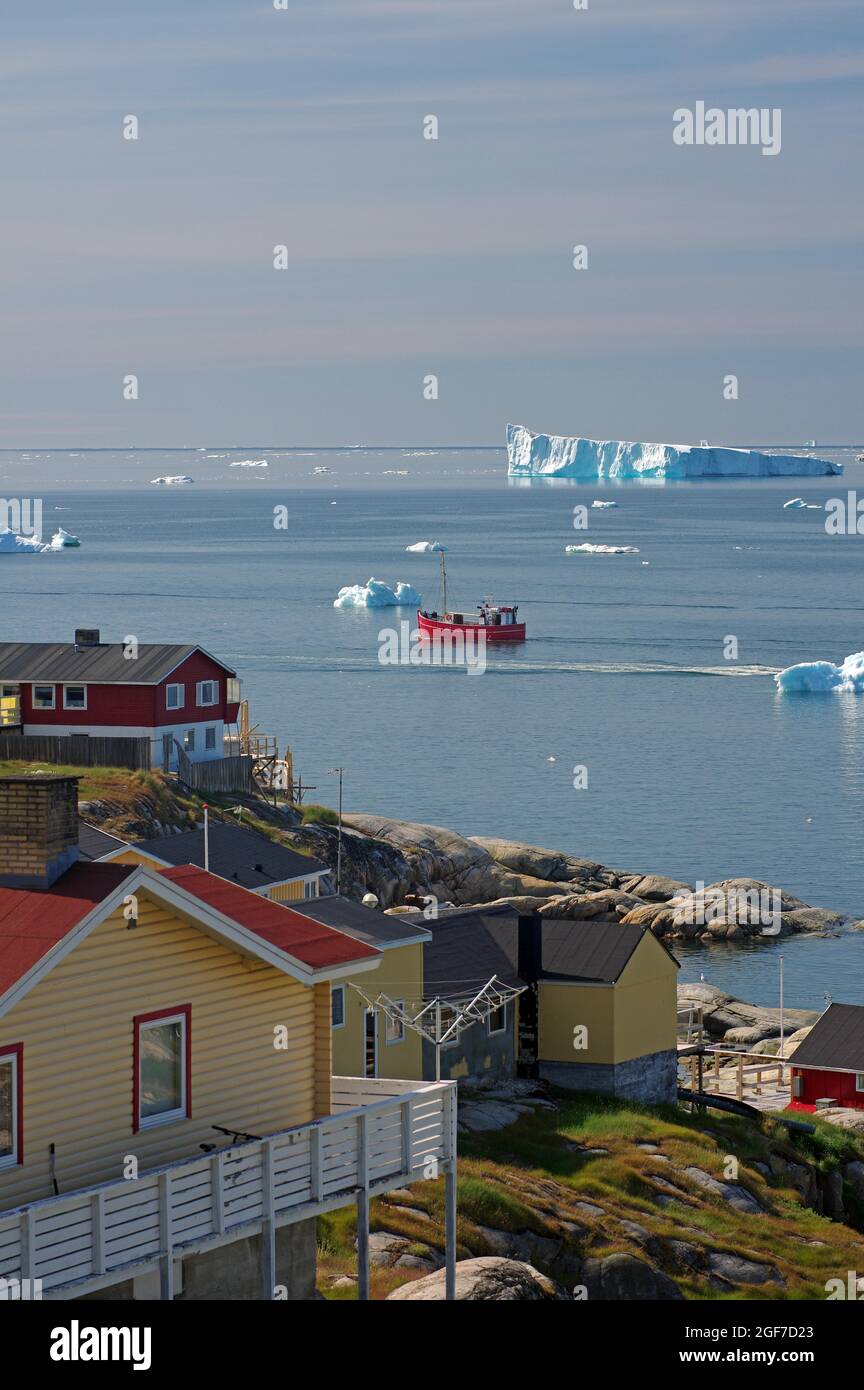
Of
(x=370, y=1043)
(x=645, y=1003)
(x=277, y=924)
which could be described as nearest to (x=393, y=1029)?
(x=370, y=1043)

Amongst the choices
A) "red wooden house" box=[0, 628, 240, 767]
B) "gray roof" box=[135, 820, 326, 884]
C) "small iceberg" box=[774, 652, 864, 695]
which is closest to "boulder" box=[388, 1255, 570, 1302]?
"gray roof" box=[135, 820, 326, 884]

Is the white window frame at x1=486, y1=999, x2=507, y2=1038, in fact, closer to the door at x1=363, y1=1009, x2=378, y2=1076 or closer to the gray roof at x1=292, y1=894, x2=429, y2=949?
the gray roof at x1=292, y1=894, x2=429, y2=949

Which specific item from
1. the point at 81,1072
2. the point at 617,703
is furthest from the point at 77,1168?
the point at 617,703

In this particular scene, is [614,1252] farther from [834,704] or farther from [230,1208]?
[834,704]

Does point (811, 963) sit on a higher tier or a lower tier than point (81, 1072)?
lower

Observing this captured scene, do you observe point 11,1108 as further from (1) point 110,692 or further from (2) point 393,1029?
(1) point 110,692

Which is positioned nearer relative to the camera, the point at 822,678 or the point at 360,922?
the point at 360,922

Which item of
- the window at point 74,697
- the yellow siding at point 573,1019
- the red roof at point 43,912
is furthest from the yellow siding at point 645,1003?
the window at point 74,697
